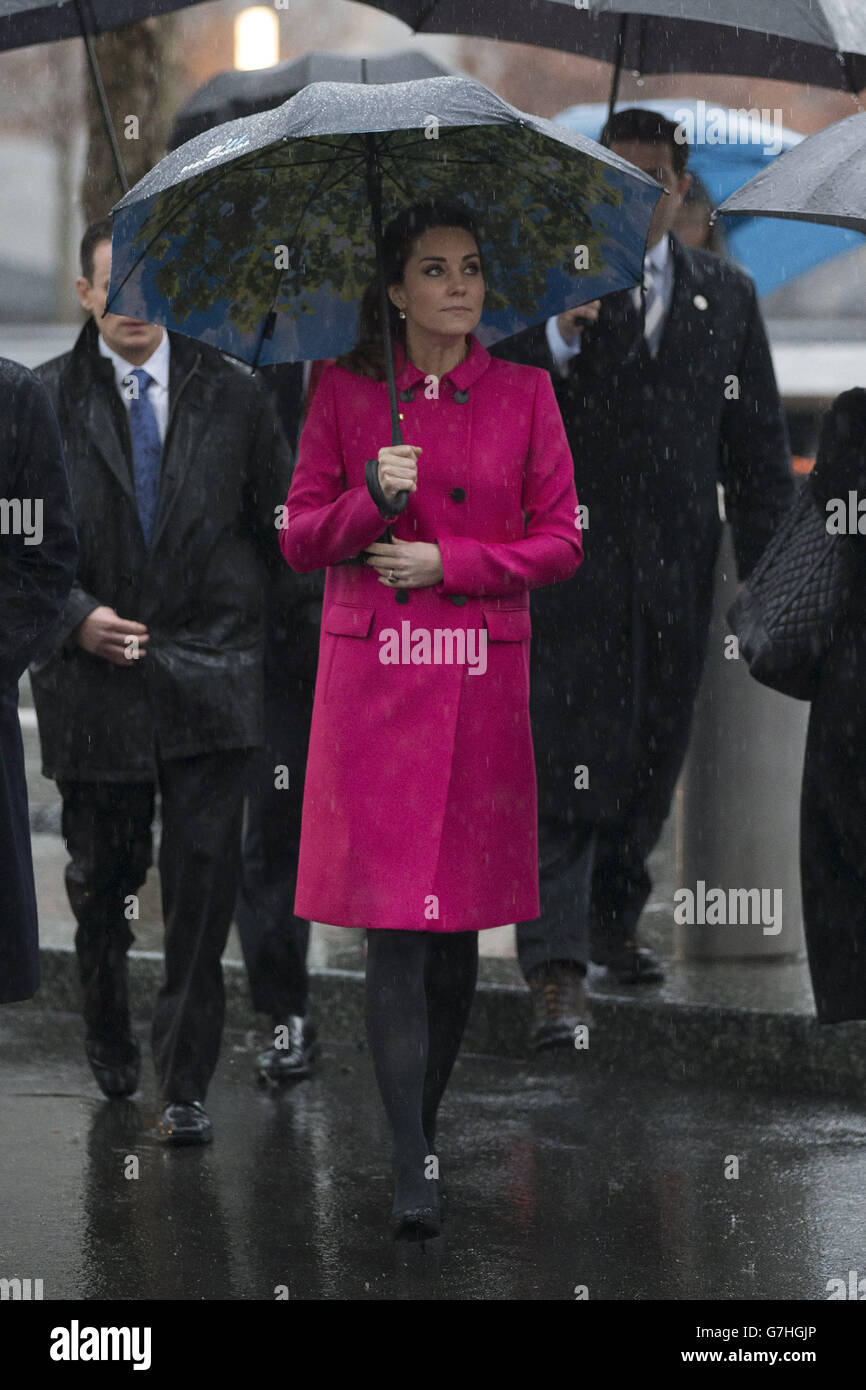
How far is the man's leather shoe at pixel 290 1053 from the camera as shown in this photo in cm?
635

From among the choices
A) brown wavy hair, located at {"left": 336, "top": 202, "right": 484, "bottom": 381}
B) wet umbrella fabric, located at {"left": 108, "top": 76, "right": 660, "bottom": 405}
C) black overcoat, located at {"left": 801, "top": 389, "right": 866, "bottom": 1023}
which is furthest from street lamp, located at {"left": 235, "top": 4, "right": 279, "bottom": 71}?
black overcoat, located at {"left": 801, "top": 389, "right": 866, "bottom": 1023}

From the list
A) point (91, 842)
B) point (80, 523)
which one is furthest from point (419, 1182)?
point (80, 523)

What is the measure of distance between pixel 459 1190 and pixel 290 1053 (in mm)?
1154

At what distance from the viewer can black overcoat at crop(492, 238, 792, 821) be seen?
6496mm

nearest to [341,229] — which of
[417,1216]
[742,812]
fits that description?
[417,1216]

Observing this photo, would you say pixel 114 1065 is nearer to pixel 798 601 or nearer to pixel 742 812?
pixel 742 812

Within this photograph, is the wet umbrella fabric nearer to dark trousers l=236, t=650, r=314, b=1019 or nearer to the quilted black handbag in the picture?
the quilted black handbag

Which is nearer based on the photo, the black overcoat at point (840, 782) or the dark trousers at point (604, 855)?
the black overcoat at point (840, 782)

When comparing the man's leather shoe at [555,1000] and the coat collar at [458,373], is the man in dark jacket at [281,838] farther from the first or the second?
the coat collar at [458,373]

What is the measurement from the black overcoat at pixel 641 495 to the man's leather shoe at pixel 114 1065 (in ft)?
4.32

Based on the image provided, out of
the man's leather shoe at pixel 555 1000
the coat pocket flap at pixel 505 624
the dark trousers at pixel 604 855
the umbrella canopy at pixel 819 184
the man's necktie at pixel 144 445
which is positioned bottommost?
the man's leather shoe at pixel 555 1000

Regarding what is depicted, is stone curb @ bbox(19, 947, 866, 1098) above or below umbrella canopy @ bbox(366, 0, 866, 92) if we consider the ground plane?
below

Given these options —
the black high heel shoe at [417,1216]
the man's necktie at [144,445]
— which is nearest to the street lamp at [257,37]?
the man's necktie at [144,445]
